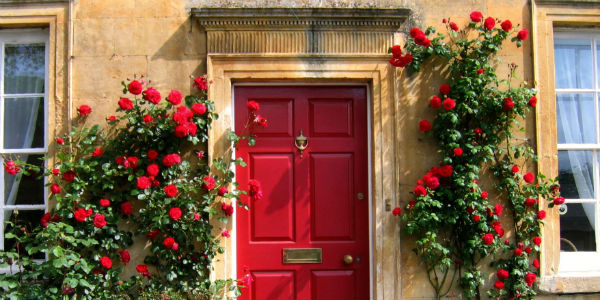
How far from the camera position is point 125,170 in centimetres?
455

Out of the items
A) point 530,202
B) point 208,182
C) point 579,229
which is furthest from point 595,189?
point 208,182

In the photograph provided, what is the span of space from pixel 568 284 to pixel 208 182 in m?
3.12

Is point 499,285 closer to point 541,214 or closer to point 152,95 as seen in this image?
point 541,214

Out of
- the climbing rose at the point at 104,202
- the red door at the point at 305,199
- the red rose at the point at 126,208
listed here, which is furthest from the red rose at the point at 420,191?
the climbing rose at the point at 104,202

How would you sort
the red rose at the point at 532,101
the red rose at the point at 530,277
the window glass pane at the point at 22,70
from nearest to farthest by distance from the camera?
the red rose at the point at 530,277 < the red rose at the point at 532,101 < the window glass pane at the point at 22,70

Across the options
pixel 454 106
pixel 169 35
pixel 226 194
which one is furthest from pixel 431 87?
pixel 169 35

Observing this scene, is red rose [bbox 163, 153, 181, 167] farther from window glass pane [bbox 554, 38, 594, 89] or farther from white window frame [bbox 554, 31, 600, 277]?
window glass pane [bbox 554, 38, 594, 89]

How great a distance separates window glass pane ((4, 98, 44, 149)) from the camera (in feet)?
15.9

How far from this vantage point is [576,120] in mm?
5035

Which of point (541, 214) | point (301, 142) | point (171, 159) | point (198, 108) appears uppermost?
point (198, 108)

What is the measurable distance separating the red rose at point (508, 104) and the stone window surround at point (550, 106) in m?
0.38

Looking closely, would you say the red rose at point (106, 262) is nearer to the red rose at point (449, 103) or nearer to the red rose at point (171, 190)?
the red rose at point (171, 190)

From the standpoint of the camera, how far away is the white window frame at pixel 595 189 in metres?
4.86

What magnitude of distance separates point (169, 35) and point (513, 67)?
2.96m
